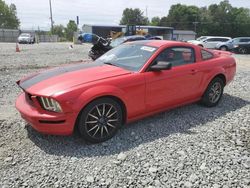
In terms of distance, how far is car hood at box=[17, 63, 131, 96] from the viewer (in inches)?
151

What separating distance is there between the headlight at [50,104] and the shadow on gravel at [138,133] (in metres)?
0.60

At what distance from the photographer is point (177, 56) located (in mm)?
5039

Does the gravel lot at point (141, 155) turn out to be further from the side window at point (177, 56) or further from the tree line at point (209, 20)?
the tree line at point (209, 20)

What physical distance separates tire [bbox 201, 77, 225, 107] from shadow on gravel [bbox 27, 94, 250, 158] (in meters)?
0.13

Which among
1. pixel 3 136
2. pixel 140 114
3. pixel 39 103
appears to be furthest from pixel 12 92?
pixel 140 114

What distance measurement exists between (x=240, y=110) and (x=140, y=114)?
2451mm

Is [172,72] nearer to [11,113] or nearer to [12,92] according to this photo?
[11,113]

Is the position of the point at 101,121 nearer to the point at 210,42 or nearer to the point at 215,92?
the point at 215,92

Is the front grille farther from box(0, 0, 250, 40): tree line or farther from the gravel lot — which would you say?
box(0, 0, 250, 40): tree line

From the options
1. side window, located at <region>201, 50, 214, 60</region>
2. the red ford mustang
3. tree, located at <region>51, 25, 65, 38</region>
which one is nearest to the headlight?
the red ford mustang

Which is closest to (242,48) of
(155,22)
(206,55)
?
(206,55)

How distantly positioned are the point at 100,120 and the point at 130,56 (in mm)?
1444

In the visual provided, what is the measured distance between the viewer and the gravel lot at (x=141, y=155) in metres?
3.22

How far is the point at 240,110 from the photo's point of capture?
5.64 m
